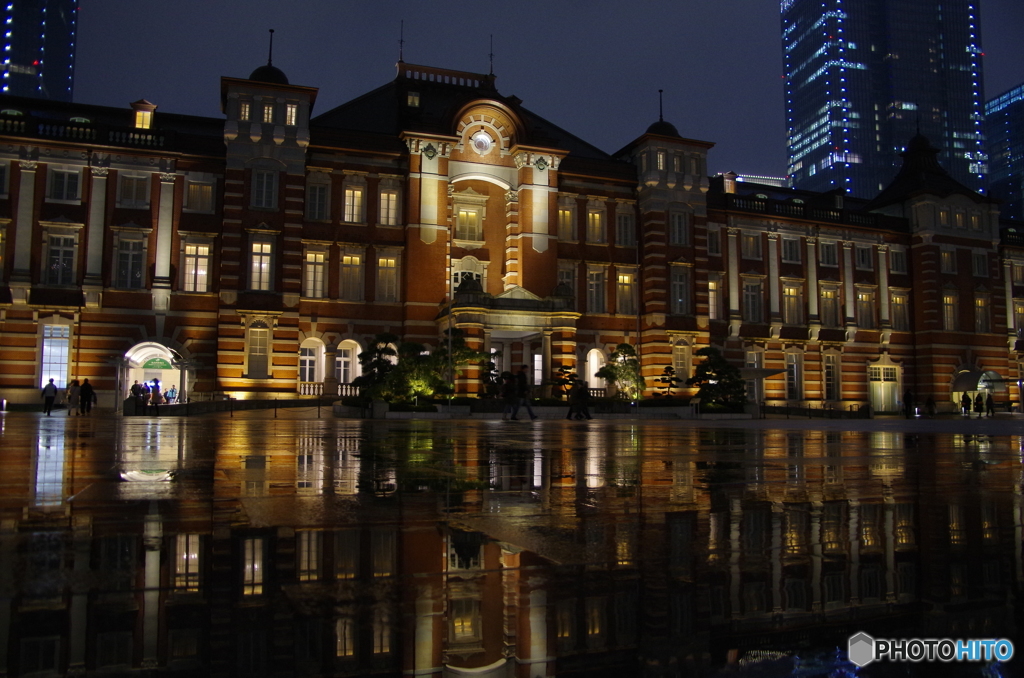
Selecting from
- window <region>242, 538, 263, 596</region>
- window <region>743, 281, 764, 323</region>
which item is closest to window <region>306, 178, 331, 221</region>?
window <region>743, 281, 764, 323</region>

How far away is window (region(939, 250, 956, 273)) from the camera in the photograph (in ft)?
152

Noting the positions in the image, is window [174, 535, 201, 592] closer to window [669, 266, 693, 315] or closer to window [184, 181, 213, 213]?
window [184, 181, 213, 213]

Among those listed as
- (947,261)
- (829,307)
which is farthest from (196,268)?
(947,261)

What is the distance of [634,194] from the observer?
130ft

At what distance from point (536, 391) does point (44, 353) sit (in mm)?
20647

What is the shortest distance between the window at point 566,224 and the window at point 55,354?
22.4m

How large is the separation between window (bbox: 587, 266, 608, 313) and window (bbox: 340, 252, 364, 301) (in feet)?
37.6

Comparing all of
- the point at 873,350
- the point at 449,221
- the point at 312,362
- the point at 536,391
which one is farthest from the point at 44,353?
the point at 873,350

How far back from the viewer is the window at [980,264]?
156 feet

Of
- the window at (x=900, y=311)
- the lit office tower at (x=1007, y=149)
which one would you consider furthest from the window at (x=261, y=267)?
the lit office tower at (x=1007, y=149)

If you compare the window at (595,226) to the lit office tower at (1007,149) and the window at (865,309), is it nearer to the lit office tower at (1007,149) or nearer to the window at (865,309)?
the window at (865,309)

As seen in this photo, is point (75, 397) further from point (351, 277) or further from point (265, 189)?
point (351, 277)

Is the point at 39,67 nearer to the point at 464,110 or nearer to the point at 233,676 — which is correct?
the point at 464,110

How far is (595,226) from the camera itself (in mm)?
39219
